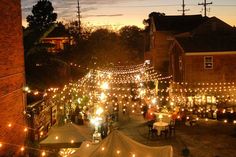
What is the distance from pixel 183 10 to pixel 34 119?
4774cm

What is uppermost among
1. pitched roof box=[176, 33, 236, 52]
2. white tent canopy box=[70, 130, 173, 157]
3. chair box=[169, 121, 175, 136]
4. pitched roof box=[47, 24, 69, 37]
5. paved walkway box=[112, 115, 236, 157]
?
pitched roof box=[47, 24, 69, 37]

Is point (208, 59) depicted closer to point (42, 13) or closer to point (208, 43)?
point (208, 43)

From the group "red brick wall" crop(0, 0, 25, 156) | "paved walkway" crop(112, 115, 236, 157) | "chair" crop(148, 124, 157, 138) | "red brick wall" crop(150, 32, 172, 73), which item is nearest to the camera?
"red brick wall" crop(0, 0, 25, 156)

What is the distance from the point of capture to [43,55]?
770 inches

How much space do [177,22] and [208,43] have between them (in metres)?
12.9

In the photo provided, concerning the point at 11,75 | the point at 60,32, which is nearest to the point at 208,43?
the point at 11,75

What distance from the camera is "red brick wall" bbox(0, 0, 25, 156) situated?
12.4 m

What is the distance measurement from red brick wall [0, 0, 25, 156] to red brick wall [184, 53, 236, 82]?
20587 millimetres

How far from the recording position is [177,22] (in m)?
46.0

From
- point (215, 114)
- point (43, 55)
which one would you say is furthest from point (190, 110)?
point (43, 55)

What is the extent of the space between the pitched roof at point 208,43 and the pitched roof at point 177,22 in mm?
9912

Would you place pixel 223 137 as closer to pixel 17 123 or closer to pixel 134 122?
pixel 134 122

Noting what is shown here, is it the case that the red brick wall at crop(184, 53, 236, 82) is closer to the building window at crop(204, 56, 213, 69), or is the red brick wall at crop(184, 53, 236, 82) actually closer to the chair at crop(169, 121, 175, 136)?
the building window at crop(204, 56, 213, 69)

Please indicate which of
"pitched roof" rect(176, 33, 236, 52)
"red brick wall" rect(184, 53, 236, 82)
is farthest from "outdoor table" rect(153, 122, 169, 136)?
"pitched roof" rect(176, 33, 236, 52)
